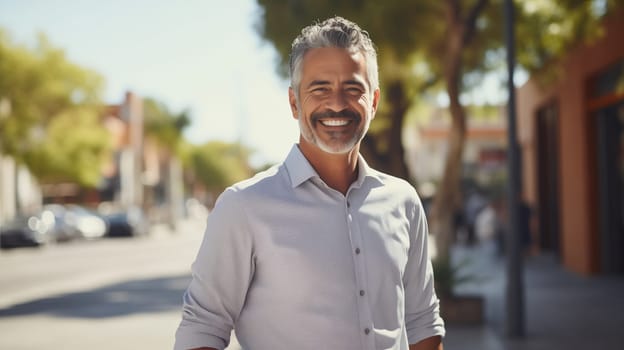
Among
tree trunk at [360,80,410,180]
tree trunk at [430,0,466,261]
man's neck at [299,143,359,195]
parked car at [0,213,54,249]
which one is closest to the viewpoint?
man's neck at [299,143,359,195]

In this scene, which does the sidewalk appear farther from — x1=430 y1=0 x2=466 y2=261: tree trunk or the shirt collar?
the shirt collar

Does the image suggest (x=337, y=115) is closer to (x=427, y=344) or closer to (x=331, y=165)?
(x=331, y=165)

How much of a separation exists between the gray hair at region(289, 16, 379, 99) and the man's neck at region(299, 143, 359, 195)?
0.18 meters

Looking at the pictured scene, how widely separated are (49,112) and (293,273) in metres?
39.1

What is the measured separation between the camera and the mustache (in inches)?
88.0

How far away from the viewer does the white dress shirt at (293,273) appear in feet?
6.97

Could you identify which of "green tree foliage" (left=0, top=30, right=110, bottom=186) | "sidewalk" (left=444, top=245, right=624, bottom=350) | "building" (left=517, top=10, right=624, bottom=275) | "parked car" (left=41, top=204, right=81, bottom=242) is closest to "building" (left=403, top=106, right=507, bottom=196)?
"green tree foliage" (left=0, top=30, right=110, bottom=186)

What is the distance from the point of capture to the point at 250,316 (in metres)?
2.18

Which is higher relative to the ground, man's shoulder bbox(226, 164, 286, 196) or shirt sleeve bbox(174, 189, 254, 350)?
man's shoulder bbox(226, 164, 286, 196)

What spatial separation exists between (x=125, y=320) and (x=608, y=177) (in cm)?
966

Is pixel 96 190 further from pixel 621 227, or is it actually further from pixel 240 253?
pixel 240 253

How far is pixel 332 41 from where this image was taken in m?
2.22

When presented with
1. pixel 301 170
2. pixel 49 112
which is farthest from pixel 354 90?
pixel 49 112

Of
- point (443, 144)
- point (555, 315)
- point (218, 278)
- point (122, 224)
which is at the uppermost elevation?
point (443, 144)
